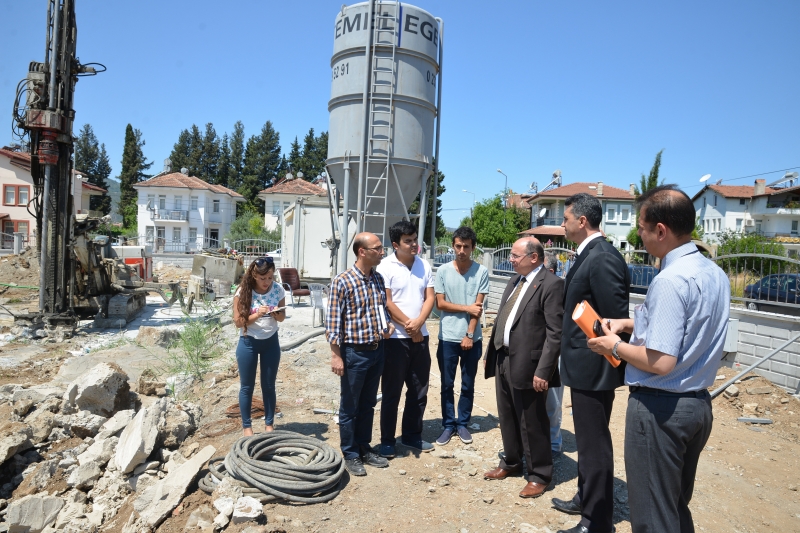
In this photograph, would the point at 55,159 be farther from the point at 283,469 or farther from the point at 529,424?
the point at 529,424

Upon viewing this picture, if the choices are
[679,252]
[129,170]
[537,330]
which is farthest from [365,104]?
[129,170]

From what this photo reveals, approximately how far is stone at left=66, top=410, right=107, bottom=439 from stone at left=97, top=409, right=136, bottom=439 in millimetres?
77

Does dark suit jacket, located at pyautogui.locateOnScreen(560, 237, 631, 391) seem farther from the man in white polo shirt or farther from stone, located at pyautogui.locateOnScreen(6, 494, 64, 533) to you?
stone, located at pyautogui.locateOnScreen(6, 494, 64, 533)

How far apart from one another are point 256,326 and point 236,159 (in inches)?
2465

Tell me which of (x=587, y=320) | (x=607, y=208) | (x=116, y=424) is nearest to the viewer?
(x=587, y=320)

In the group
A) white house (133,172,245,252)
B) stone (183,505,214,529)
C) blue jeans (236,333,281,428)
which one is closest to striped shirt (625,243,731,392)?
stone (183,505,214,529)

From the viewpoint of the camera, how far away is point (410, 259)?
181 inches

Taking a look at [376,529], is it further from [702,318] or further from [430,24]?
[430,24]

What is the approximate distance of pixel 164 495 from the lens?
3672 mm

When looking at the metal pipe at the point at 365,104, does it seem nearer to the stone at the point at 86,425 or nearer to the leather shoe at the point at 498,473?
the stone at the point at 86,425

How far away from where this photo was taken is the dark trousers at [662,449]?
2350mm

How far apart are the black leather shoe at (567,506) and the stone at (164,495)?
2525 mm

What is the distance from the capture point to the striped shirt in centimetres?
229

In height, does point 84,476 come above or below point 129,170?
below
